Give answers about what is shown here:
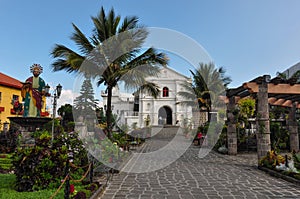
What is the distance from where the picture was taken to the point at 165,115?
32.8 meters

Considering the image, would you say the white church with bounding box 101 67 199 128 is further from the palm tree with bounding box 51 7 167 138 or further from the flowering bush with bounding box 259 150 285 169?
the flowering bush with bounding box 259 150 285 169

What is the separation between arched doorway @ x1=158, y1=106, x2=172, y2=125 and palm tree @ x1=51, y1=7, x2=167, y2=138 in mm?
23020

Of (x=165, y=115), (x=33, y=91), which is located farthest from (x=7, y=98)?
(x=165, y=115)

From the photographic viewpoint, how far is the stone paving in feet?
14.4

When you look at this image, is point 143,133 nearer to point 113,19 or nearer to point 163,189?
point 113,19

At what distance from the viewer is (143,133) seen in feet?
66.7

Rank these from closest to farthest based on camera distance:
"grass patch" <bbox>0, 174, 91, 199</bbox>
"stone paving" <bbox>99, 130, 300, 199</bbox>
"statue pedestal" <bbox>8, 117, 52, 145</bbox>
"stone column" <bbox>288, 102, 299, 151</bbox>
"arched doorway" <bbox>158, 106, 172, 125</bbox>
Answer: "grass patch" <bbox>0, 174, 91, 199</bbox>
"stone paving" <bbox>99, 130, 300, 199</bbox>
"stone column" <bbox>288, 102, 299, 151</bbox>
"statue pedestal" <bbox>8, 117, 52, 145</bbox>
"arched doorway" <bbox>158, 106, 172, 125</bbox>

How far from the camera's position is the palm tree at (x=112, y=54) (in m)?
8.99

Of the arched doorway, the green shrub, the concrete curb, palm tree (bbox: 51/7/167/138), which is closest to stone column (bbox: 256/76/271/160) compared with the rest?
the concrete curb

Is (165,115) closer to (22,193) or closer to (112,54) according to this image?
(112,54)

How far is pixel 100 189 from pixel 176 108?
90.0ft

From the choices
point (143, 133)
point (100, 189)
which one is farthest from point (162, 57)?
point (143, 133)

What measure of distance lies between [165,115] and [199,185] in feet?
90.9

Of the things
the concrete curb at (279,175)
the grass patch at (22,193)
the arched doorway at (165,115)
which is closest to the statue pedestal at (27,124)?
the grass patch at (22,193)
